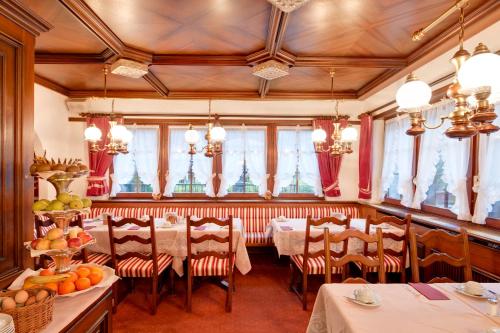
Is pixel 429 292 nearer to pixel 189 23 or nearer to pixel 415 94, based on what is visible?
pixel 415 94

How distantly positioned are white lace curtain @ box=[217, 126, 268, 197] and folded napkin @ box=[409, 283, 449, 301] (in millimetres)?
3319

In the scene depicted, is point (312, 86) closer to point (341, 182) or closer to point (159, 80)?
point (341, 182)

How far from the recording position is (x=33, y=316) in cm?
110

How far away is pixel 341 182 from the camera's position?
5.02 metres

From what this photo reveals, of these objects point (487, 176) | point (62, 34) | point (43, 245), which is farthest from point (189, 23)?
point (487, 176)

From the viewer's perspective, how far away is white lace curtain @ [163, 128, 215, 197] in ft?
16.3

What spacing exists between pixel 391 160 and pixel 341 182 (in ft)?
3.03

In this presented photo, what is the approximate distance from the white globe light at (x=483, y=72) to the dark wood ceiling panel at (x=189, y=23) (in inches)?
55.5

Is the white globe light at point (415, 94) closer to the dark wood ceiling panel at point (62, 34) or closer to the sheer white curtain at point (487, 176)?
the sheer white curtain at point (487, 176)

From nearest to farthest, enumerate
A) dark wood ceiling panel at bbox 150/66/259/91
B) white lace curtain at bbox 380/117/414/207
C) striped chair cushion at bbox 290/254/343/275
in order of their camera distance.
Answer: striped chair cushion at bbox 290/254/343/275 → dark wood ceiling panel at bbox 150/66/259/91 → white lace curtain at bbox 380/117/414/207

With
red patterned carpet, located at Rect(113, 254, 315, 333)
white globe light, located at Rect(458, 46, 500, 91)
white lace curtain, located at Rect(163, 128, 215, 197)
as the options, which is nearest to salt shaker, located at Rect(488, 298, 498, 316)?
white globe light, located at Rect(458, 46, 500, 91)

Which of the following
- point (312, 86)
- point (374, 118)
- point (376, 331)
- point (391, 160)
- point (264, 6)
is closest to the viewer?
point (376, 331)

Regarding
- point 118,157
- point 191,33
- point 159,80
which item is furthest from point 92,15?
point 118,157

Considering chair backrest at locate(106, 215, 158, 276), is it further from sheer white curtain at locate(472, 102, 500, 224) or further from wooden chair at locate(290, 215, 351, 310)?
sheer white curtain at locate(472, 102, 500, 224)
